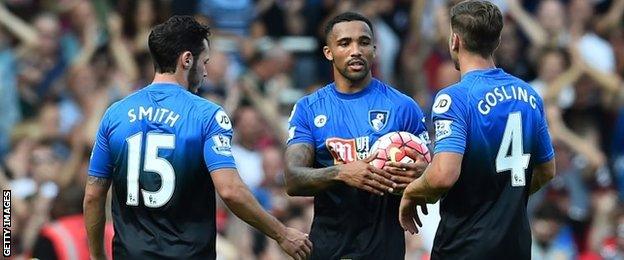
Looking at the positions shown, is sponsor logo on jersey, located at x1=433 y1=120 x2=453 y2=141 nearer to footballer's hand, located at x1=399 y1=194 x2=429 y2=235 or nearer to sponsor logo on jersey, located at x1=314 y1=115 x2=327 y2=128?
footballer's hand, located at x1=399 y1=194 x2=429 y2=235

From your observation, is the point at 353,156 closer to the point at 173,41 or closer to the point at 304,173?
the point at 304,173

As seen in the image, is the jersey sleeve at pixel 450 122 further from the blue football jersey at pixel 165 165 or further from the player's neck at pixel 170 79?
the player's neck at pixel 170 79

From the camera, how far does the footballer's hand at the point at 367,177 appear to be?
34.0 ft

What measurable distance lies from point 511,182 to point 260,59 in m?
8.63

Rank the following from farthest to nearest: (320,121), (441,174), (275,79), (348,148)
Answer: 1. (275,79)
2. (320,121)
3. (348,148)
4. (441,174)

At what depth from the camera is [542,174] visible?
1051cm

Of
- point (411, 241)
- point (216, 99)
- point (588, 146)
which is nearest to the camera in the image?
point (411, 241)

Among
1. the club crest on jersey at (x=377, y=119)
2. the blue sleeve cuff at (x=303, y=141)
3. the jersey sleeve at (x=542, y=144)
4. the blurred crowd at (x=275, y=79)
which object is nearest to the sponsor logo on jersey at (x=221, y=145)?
the blue sleeve cuff at (x=303, y=141)

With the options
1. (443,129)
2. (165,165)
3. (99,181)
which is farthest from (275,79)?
(443,129)

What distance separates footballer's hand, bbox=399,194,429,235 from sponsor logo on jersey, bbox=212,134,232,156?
120 centimetres

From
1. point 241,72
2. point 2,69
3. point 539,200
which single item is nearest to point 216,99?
point 241,72

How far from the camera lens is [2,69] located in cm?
1755

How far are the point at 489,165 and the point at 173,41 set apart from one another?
228 cm

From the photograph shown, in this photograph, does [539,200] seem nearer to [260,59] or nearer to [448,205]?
[260,59]
